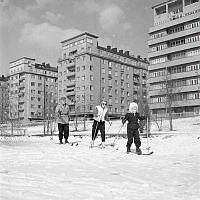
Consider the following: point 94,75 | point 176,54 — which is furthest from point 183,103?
point 94,75

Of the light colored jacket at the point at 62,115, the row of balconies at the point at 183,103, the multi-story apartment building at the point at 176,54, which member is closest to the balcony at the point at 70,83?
the multi-story apartment building at the point at 176,54

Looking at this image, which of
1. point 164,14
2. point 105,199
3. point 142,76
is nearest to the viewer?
point 105,199

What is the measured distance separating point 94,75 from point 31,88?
26646mm

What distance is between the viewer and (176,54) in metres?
71.5

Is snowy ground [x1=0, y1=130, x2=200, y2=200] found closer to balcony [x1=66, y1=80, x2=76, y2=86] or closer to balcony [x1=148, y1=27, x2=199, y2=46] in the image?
balcony [x1=148, y1=27, x2=199, y2=46]

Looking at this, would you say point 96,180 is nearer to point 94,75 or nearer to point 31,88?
point 94,75

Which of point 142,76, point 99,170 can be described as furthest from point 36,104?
point 99,170

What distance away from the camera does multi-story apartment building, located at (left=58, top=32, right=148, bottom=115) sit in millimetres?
87875

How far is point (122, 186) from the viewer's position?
514 cm

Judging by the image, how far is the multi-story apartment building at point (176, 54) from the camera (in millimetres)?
67062

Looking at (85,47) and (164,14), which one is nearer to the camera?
(164,14)

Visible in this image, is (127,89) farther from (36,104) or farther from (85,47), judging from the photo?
(36,104)

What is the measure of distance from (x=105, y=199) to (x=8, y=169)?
8.45 feet

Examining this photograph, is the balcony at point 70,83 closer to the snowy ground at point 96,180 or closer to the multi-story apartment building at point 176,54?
the multi-story apartment building at point 176,54
